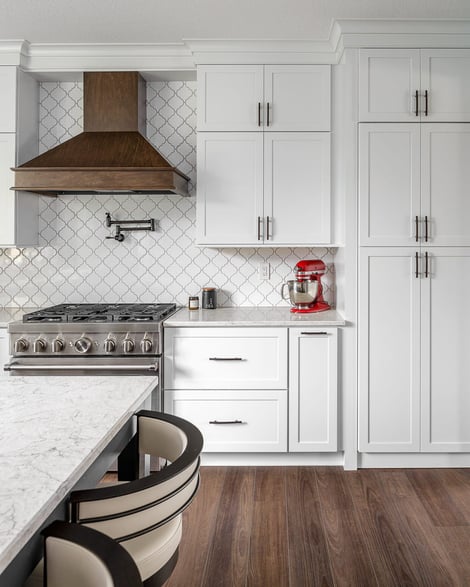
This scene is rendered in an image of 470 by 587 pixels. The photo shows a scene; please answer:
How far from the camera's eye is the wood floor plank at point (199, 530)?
2111 mm

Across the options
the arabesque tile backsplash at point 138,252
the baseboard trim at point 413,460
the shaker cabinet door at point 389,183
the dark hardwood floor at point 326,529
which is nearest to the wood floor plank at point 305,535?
the dark hardwood floor at point 326,529

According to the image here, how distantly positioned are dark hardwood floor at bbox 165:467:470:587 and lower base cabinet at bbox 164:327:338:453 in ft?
0.71

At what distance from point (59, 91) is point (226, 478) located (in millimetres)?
2830

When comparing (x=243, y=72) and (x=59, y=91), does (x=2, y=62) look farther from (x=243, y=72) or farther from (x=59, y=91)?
(x=243, y=72)

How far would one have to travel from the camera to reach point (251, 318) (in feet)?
10.5

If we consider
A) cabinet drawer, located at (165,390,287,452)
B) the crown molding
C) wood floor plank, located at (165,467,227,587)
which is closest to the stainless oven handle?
cabinet drawer, located at (165,390,287,452)

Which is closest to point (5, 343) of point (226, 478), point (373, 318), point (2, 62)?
point (226, 478)

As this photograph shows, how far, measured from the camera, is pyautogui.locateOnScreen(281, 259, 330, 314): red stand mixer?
3.36m

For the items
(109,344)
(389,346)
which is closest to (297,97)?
(389,346)

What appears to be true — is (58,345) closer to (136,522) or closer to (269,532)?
(269,532)

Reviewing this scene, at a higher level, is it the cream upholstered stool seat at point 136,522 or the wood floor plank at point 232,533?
the cream upholstered stool seat at point 136,522

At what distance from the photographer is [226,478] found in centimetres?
303

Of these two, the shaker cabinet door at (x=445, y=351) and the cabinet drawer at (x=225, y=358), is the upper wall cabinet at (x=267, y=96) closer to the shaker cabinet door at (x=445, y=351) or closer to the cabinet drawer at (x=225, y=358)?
the shaker cabinet door at (x=445, y=351)

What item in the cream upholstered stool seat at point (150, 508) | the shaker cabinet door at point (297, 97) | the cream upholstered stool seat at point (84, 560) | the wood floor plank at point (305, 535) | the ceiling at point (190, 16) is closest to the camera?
the cream upholstered stool seat at point (84, 560)
